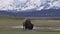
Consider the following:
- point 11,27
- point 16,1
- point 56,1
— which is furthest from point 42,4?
point 11,27

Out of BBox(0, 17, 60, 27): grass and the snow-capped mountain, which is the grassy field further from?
the snow-capped mountain

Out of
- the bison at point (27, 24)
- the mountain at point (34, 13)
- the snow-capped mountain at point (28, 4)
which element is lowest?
the bison at point (27, 24)

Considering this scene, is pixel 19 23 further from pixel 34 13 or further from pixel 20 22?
pixel 34 13

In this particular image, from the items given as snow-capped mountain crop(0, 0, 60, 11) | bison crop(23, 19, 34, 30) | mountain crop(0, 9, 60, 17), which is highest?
snow-capped mountain crop(0, 0, 60, 11)

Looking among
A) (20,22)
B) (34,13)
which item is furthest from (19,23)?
(34,13)

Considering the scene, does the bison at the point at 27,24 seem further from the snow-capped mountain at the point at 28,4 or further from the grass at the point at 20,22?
the snow-capped mountain at the point at 28,4

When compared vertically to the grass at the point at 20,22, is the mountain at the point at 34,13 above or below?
above

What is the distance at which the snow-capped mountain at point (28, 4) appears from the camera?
1201 mm

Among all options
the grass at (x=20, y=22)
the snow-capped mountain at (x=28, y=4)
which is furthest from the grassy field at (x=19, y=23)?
the snow-capped mountain at (x=28, y=4)

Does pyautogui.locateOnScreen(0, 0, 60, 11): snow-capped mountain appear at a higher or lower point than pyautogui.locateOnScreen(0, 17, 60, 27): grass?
higher

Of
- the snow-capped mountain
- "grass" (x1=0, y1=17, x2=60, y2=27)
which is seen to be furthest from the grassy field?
the snow-capped mountain

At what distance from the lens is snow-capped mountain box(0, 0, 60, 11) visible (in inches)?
47.3

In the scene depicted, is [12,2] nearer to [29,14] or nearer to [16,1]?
[16,1]

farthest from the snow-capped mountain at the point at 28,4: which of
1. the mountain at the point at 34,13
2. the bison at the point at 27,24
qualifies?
the bison at the point at 27,24
